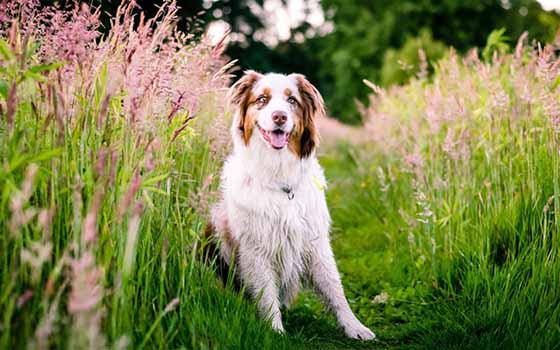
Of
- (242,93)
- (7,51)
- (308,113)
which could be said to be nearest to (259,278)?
(308,113)

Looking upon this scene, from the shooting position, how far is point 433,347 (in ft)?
10.8

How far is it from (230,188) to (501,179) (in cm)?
213

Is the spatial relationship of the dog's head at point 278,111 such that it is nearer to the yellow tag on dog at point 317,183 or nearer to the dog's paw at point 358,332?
the yellow tag on dog at point 317,183

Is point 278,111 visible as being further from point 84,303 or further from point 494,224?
point 84,303

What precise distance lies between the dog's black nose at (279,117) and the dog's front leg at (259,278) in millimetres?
877

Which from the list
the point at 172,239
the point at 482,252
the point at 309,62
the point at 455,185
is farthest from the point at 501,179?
the point at 309,62

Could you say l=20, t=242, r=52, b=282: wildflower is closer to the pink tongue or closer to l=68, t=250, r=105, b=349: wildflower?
l=68, t=250, r=105, b=349: wildflower

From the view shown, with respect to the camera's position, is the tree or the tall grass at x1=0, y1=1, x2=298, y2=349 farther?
the tree

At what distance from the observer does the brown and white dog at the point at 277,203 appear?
3.78m

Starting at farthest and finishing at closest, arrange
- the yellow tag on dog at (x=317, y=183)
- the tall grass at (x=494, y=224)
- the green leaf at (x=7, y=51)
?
the yellow tag on dog at (x=317, y=183), the tall grass at (x=494, y=224), the green leaf at (x=7, y=51)

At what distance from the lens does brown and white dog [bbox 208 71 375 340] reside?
3.78 meters

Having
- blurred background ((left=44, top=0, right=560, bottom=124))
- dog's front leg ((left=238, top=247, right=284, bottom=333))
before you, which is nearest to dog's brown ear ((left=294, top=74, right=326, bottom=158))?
dog's front leg ((left=238, top=247, right=284, bottom=333))

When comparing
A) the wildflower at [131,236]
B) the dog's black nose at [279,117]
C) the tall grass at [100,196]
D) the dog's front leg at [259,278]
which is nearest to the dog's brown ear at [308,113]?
the dog's black nose at [279,117]

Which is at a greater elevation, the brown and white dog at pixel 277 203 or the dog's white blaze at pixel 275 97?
the dog's white blaze at pixel 275 97
